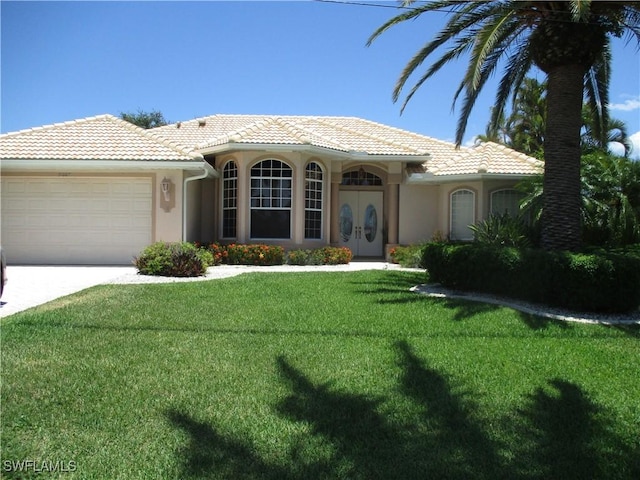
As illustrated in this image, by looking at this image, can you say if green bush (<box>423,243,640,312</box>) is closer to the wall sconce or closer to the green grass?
the green grass

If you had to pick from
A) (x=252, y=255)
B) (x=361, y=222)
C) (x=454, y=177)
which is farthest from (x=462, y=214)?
(x=252, y=255)

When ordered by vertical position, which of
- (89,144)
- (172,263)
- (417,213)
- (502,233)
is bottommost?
(172,263)

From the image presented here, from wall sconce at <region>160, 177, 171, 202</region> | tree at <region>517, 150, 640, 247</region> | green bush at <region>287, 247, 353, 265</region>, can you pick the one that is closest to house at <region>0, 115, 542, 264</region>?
wall sconce at <region>160, 177, 171, 202</region>

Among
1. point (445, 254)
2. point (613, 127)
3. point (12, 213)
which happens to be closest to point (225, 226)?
point (12, 213)

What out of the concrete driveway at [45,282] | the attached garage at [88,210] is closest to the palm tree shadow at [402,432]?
the concrete driveway at [45,282]

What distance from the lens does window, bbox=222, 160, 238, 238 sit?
1750cm

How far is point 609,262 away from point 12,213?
15628mm

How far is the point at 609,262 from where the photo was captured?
9086 millimetres

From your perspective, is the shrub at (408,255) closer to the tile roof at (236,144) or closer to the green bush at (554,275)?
the tile roof at (236,144)

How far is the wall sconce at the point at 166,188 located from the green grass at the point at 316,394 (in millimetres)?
7333

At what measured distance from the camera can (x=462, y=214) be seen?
60.4 feet

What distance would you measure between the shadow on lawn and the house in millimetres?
11885

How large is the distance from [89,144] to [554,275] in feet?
44.2

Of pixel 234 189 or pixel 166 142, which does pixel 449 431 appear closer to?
pixel 234 189
